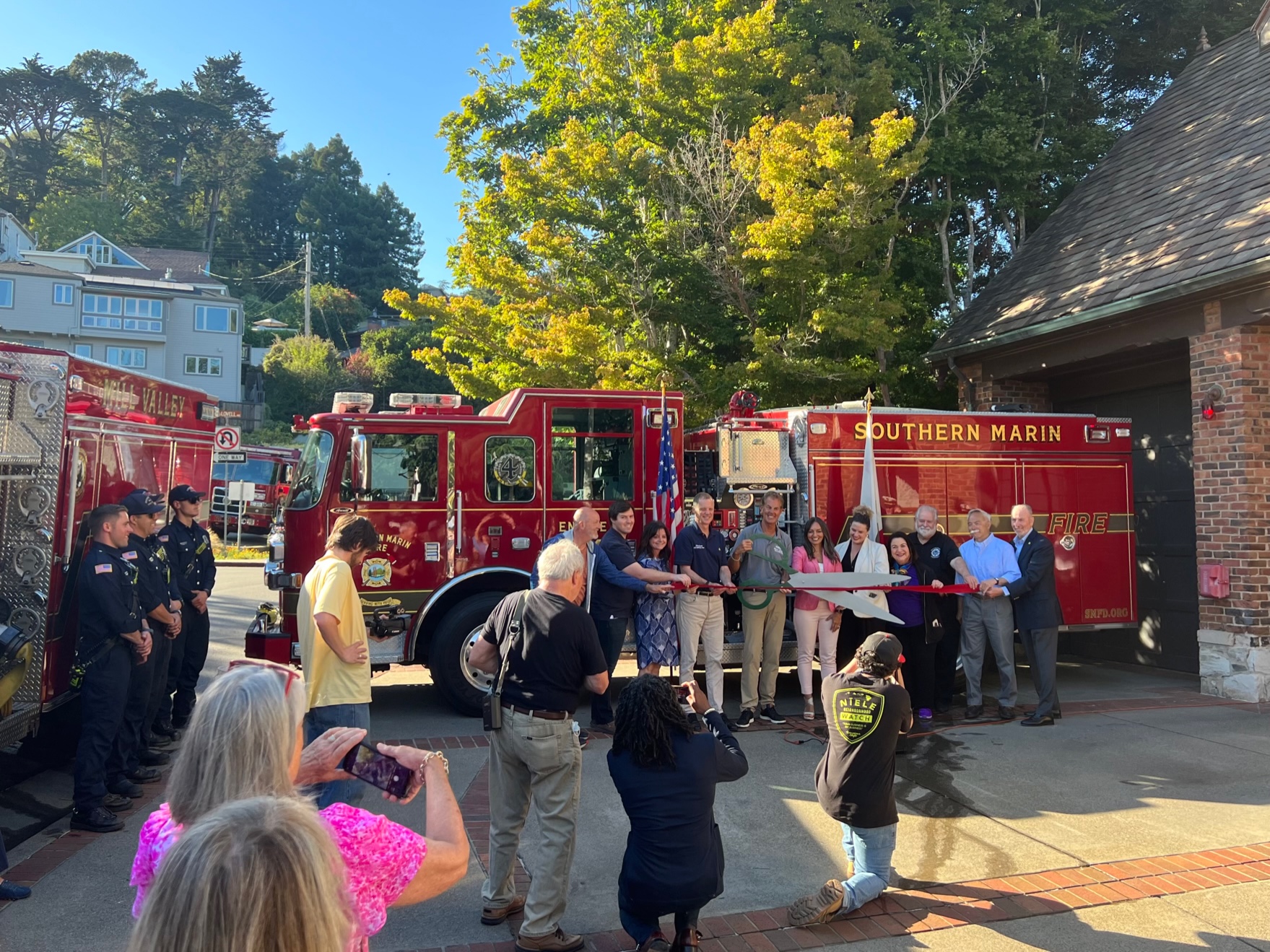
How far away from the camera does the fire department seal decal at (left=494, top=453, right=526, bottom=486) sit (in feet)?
26.4

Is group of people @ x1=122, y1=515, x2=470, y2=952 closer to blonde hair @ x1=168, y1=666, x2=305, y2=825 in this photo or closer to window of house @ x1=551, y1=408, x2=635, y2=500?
blonde hair @ x1=168, y1=666, x2=305, y2=825

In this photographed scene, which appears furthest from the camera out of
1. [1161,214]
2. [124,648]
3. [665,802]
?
[1161,214]

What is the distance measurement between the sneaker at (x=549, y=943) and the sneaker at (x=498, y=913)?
0.26 metres

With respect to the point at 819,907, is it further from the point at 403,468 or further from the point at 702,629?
the point at 403,468

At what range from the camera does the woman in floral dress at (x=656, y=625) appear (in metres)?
7.30

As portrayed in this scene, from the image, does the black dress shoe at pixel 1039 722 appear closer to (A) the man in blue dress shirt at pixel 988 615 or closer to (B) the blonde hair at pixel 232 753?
(A) the man in blue dress shirt at pixel 988 615

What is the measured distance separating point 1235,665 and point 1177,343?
141 inches

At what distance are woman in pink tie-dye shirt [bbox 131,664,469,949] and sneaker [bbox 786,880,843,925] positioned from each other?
249cm

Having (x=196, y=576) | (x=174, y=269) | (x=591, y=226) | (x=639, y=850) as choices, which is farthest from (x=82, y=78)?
(x=639, y=850)

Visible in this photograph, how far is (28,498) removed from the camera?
19.2 feet

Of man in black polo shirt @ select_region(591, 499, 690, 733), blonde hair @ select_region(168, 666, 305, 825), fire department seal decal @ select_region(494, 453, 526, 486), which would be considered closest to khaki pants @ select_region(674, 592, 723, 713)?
man in black polo shirt @ select_region(591, 499, 690, 733)

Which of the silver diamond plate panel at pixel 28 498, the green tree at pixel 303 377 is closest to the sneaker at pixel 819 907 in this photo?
the silver diamond plate panel at pixel 28 498

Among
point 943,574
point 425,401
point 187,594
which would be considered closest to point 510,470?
point 425,401

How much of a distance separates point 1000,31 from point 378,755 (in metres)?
15.1
